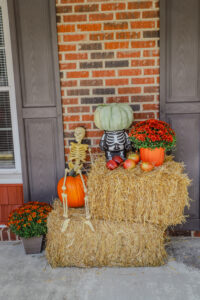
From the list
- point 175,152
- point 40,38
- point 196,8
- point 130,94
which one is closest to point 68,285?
point 175,152

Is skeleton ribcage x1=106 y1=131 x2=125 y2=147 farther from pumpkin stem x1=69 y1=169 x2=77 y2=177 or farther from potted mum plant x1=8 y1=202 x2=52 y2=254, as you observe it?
potted mum plant x1=8 y1=202 x2=52 y2=254

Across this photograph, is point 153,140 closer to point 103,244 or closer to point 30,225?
point 103,244

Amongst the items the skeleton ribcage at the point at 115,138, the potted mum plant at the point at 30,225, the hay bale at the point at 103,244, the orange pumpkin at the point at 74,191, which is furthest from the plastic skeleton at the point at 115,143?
the potted mum plant at the point at 30,225

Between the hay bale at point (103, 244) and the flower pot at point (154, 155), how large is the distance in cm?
54

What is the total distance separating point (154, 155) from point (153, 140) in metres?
0.14

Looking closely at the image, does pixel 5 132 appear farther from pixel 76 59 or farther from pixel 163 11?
pixel 163 11

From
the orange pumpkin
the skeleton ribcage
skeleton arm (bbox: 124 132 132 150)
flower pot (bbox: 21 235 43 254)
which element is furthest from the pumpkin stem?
flower pot (bbox: 21 235 43 254)

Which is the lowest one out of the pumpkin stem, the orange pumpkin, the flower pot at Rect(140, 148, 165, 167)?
the orange pumpkin

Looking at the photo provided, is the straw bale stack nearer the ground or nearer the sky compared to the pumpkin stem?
nearer the ground

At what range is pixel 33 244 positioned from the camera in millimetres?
2740

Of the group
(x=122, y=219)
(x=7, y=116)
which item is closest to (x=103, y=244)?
(x=122, y=219)

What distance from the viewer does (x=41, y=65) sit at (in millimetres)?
2828

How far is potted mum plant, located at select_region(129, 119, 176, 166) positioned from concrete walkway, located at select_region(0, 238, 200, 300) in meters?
0.94

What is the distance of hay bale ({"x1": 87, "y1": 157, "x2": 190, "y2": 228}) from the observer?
2254 millimetres
